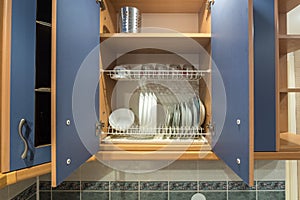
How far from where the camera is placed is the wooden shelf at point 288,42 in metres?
1.01

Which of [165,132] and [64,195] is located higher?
[165,132]

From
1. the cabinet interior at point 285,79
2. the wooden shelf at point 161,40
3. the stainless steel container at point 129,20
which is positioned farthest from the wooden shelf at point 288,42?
the stainless steel container at point 129,20

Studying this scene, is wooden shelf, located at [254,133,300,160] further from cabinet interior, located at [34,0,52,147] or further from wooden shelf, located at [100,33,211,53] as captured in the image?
cabinet interior, located at [34,0,52,147]

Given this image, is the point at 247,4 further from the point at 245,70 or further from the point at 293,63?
the point at 293,63

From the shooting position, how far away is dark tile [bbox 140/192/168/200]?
59.7 inches

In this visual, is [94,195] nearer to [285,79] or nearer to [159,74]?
[159,74]

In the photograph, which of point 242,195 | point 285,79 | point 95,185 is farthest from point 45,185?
point 285,79

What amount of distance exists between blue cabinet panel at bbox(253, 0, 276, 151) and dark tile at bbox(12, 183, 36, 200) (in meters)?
1.05

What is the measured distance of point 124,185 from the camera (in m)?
1.52

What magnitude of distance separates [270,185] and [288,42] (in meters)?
0.82

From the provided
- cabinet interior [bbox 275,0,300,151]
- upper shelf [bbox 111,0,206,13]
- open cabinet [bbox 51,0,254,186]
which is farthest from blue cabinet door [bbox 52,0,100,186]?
cabinet interior [bbox 275,0,300,151]

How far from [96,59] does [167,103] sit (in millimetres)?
475

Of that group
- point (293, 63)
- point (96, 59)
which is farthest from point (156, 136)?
point (293, 63)

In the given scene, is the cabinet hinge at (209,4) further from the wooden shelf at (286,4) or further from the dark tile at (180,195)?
the dark tile at (180,195)
